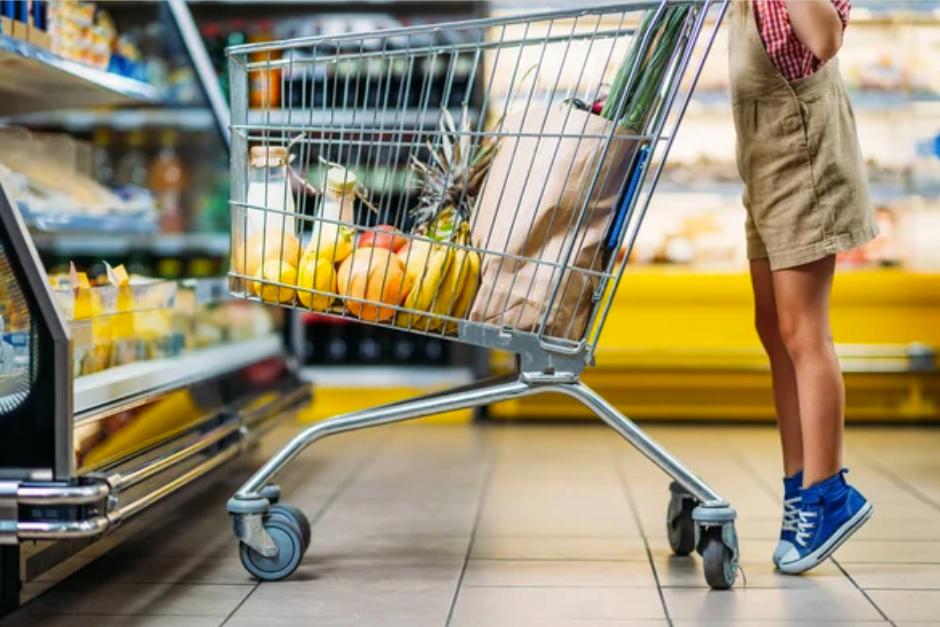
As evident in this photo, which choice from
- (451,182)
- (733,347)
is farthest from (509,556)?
(733,347)

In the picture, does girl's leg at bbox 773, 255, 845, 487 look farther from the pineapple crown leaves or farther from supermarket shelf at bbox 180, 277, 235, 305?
supermarket shelf at bbox 180, 277, 235, 305

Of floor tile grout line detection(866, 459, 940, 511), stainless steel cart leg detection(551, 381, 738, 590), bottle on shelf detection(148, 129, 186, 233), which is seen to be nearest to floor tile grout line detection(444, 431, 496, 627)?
stainless steel cart leg detection(551, 381, 738, 590)

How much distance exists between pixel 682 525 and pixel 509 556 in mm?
406

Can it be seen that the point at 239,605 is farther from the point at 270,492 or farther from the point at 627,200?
the point at 627,200

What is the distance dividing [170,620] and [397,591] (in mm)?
475

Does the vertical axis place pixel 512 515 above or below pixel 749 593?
below

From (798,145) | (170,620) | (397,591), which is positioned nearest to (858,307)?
(798,145)

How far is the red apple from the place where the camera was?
2.75 meters

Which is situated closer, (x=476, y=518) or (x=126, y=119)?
(x=476, y=518)

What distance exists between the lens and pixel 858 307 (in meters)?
5.68

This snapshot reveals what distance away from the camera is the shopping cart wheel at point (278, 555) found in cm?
290

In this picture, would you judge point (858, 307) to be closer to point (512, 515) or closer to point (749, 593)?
point (512, 515)

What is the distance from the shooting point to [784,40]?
2.82m

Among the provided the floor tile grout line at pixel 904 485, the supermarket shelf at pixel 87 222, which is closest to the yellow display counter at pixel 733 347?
the floor tile grout line at pixel 904 485
